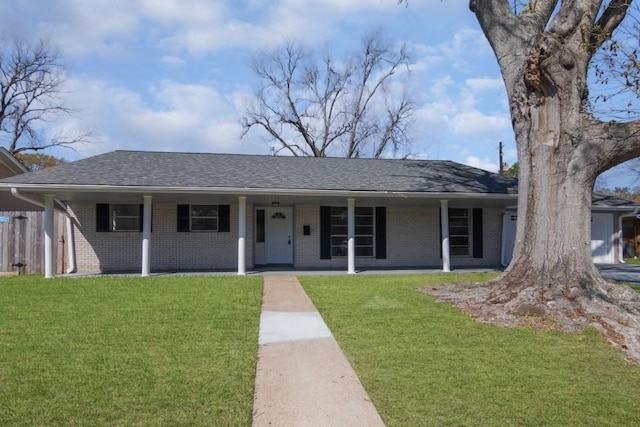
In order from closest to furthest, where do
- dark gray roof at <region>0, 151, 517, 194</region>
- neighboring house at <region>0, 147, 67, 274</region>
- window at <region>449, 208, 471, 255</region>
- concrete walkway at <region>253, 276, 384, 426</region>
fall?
1. concrete walkway at <region>253, 276, 384, 426</region>
2. dark gray roof at <region>0, 151, 517, 194</region>
3. neighboring house at <region>0, 147, 67, 274</region>
4. window at <region>449, 208, 471, 255</region>

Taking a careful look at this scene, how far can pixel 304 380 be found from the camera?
4.99 m

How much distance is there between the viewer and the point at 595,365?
5641 millimetres

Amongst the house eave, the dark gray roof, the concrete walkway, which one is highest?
the dark gray roof

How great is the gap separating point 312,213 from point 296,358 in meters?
11.0

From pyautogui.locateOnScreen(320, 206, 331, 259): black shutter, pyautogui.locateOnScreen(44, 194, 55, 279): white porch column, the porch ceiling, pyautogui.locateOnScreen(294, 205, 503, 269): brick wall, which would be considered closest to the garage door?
the porch ceiling

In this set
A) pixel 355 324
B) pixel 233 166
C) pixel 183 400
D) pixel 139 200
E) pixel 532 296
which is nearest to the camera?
pixel 183 400

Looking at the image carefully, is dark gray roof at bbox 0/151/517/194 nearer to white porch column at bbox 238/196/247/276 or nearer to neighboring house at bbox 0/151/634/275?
neighboring house at bbox 0/151/634/275

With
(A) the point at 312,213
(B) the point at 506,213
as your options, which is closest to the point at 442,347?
(A) the point at 312,213

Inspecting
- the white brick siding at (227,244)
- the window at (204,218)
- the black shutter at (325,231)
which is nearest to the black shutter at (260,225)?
the white brick siding at (227,244)

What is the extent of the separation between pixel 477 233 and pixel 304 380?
13.9m

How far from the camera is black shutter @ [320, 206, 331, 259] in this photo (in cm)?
1669

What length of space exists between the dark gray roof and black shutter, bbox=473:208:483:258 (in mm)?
1409

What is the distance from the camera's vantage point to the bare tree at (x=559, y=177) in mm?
8195

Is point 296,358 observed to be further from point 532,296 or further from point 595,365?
point 532,296
